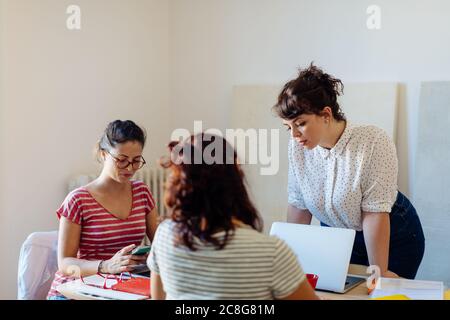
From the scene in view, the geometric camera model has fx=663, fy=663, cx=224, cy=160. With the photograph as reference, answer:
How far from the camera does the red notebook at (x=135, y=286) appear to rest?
1900 mm

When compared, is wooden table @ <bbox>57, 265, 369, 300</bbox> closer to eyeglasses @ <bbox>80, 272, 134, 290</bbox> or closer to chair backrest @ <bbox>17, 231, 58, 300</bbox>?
eyeglasses @ <bbox>80, 272, 134, 290</bbox>

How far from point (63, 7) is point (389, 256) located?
224cm

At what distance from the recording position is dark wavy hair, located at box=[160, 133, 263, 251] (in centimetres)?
146

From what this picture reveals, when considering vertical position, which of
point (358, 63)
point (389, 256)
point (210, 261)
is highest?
point (358, 63)

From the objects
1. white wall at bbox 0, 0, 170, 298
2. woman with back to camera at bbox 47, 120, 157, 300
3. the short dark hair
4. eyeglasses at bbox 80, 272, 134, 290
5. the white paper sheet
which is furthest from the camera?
white wall at bbox 0, 0, 170, 298

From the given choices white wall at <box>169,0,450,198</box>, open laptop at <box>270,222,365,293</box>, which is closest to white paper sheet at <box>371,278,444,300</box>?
open laptop at <box>270,222,365,293</box>

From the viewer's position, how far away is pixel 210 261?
4.72 feet

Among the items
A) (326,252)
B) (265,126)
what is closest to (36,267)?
(326,252)

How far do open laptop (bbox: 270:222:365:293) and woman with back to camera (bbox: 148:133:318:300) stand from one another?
0.55 meters

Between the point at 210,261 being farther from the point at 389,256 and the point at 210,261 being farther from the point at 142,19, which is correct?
the point at 142,19

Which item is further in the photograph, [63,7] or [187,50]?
[187,50]

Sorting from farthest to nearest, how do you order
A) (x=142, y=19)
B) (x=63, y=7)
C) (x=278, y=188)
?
1. (x=142, y=19)
2. (x=278, y=188)
3. (x=63, y=7)

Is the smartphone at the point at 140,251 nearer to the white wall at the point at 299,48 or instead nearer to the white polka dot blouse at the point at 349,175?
the white polka dot blouse at the point at 349,175
